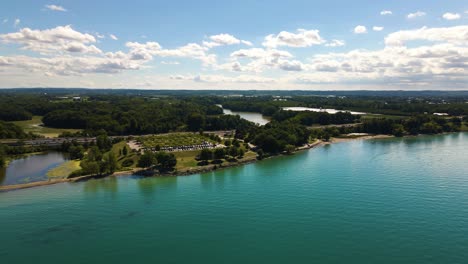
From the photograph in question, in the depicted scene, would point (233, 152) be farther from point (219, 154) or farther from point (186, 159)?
point (186, 159)

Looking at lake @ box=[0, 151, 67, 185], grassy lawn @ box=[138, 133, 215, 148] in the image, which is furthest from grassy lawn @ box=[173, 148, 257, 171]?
lake @ box=[0, 151, 67, 185]

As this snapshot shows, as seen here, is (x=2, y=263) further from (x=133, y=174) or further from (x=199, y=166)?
(x=199, y=166)

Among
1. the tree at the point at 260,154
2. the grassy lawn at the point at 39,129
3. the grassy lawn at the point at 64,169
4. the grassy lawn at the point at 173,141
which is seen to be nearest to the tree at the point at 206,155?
the tree at the point at 260,154

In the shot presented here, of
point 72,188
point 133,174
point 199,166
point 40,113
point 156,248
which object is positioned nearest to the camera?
point 156,248

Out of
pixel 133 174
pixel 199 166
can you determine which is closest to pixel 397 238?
pixel 199 166

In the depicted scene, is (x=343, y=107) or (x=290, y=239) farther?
(x=343, y=107)
